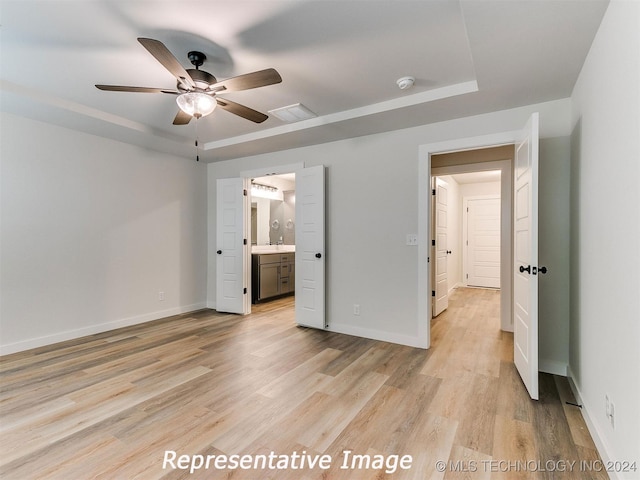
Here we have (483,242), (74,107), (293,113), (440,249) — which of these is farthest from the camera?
(483,242)

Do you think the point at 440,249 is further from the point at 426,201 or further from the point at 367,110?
the point at 367,110

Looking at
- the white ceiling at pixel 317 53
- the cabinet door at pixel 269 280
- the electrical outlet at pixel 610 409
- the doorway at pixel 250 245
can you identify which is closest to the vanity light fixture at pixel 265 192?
the doorway at pixel 250 245

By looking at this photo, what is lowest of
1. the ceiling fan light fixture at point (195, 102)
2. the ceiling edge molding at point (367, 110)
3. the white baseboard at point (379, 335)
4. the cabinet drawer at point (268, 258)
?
the white baseboard at point (379, 335)

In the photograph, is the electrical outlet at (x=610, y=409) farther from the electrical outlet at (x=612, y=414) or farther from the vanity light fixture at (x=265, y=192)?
the vanity light fixture at (x=265, y=192)

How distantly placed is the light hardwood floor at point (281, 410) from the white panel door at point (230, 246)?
133 cm

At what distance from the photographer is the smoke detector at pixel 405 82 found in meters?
2.55

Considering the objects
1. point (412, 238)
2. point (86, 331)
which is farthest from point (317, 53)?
point (86, 331)

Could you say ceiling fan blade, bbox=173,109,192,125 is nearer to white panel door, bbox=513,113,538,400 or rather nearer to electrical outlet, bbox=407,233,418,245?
electrical outlet, bbox=407,233,418,245

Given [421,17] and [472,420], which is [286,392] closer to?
[472,420]

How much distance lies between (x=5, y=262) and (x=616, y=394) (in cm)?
487

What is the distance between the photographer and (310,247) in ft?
13.3

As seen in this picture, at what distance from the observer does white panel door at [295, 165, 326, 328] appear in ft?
12.9

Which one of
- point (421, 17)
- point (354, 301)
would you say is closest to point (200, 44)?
point (421, 17)

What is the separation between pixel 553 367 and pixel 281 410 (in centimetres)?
236
